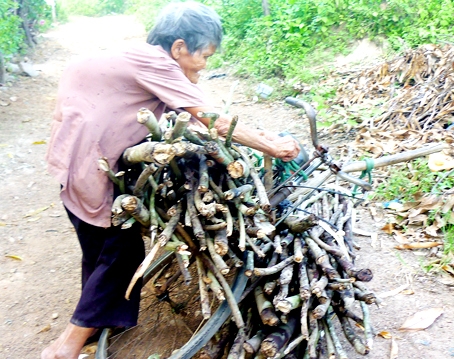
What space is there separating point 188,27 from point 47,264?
7.58 feet

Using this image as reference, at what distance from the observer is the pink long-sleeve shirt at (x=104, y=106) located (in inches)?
83.7

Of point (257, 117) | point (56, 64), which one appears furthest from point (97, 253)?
point (56, 64)

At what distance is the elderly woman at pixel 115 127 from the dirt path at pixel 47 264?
71 centimetres

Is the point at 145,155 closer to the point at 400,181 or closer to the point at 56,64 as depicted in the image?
the point at 400,181

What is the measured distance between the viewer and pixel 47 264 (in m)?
3.59

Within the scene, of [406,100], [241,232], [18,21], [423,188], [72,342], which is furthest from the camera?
[18,21]

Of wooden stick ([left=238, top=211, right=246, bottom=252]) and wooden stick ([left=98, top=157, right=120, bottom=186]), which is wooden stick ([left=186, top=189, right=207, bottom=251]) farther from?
wooden stick ([left=98, top=157, right=120, bottom=186])

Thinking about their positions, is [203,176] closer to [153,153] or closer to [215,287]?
[153,153]

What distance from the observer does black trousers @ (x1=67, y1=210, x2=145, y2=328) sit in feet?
7.56

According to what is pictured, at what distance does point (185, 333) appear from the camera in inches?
108

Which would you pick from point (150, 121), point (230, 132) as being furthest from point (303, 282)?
point (150, 121)

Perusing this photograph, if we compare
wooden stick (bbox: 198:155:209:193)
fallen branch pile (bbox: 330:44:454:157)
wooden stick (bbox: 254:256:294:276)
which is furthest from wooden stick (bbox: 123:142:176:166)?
fallen branch pile (bbox: 330:44:454:157)

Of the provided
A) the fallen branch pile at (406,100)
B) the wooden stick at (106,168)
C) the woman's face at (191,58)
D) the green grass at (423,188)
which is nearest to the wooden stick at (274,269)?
the wooden stick at (106,168)

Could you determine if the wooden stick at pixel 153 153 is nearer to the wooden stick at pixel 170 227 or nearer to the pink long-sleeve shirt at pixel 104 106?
the pink long-sleeve shirt at pixel 104 106
